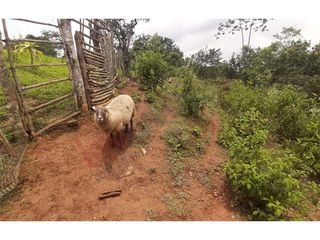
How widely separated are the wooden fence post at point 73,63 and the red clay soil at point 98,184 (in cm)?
117

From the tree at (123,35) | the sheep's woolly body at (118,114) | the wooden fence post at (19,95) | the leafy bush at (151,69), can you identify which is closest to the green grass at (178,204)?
the sheep's woolly body at (118,114)

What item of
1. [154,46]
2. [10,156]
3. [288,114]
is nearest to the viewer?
[10,156]

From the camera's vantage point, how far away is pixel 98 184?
402 centimetres

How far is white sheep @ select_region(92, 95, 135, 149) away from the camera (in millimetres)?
4633

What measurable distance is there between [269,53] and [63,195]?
22698 millimetres

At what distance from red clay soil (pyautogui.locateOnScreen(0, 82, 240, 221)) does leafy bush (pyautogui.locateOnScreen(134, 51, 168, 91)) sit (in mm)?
4436

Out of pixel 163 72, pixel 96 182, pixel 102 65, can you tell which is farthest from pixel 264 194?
pixel 102 65

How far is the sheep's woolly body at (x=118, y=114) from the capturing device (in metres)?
4.90

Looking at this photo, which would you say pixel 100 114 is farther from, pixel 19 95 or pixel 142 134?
pixel 19 95

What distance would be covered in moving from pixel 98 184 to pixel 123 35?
1215 centimetres

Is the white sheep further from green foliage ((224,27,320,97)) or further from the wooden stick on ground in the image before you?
green foliage ((224,27,320,97))

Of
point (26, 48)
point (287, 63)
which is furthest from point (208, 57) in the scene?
point (26, 48)

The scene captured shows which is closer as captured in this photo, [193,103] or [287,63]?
[193,103]

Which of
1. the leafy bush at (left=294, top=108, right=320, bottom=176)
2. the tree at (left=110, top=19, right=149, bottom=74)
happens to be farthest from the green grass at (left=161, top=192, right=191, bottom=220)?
the tree at (left=110, top=19, right=149, bottom=74)
